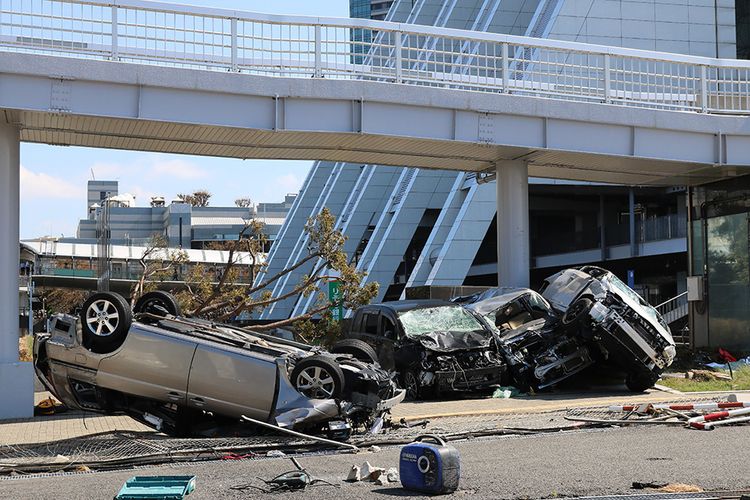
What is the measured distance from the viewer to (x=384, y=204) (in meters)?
62.5

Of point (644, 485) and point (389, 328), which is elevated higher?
point (389, 328)

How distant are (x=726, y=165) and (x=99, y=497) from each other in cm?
1868

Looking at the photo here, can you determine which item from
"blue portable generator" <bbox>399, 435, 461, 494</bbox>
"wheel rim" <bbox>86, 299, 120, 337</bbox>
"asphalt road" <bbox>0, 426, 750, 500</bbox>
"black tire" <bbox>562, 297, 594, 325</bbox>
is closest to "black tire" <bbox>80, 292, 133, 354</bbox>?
"wheel rim" <bbox>86, 299, 120, 337</bbox>

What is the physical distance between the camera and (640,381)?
18.4 meters

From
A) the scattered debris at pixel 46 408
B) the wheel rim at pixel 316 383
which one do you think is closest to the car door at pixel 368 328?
the scattered debris at pixel 46 408

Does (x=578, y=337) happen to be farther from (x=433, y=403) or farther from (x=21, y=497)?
(x=21, y=497)

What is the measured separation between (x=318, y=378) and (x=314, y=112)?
27.2ft

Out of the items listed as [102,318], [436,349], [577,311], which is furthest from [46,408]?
[577,311]

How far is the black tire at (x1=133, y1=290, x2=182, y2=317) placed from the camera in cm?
1473

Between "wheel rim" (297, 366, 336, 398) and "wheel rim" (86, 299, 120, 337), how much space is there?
95.1 inches

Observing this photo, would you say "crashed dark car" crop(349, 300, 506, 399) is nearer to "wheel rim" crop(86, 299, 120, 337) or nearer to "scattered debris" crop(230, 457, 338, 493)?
"wheel rim" crop(86, 299, 120, 337)

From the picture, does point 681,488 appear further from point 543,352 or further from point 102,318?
point 543,352

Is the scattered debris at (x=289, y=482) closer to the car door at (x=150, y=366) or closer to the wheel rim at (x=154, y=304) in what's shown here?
the car door at (x=150, y=366)

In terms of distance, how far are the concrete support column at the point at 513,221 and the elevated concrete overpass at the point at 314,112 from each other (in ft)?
0.11
